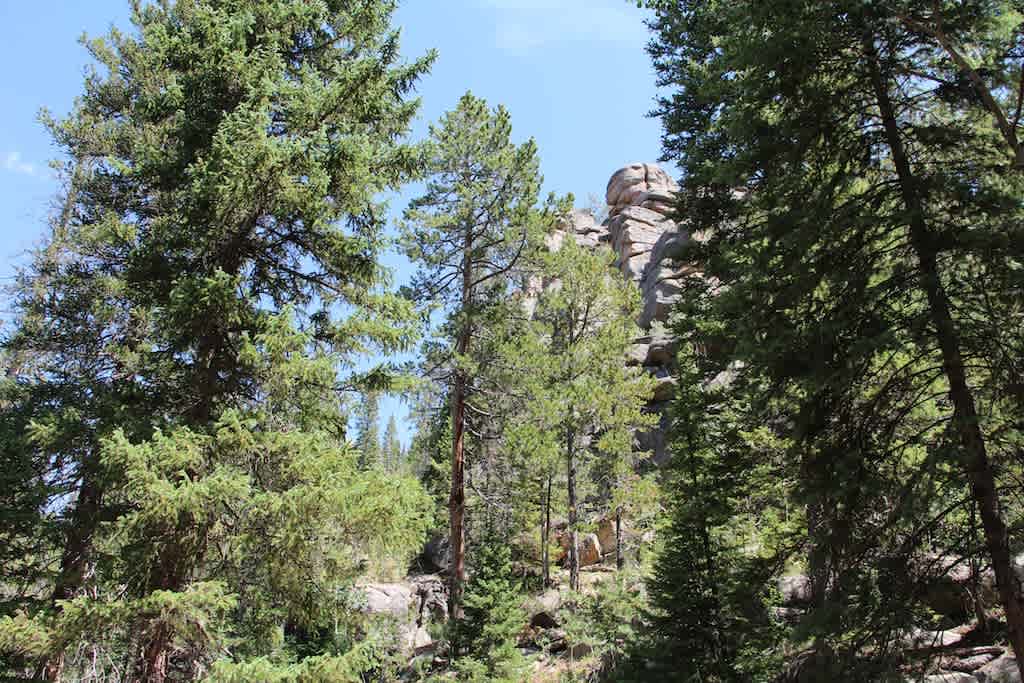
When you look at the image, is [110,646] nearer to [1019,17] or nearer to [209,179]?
[209,179]

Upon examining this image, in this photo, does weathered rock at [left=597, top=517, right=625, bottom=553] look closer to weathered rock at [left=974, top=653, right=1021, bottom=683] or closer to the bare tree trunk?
the bare tree trunk

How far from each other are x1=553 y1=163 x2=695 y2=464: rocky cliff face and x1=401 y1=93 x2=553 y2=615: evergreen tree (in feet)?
47.6

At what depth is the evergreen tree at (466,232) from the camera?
1378 cm

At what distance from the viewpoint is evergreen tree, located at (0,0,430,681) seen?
658 cm

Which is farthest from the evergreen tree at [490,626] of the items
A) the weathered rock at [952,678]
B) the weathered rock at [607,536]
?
the weathered rock at [607,536]

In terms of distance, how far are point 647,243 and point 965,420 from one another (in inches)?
1457

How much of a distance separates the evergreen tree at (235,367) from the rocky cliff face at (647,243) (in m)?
20.8

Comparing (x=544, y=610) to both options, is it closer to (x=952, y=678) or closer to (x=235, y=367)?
(x=952, y=678)

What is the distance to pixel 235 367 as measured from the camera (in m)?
7.97

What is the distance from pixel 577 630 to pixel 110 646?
9.61 metres

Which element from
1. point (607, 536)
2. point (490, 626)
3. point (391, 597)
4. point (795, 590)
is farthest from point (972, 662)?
point (607, 536)

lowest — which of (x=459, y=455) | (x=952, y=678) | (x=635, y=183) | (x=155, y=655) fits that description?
(x=952, y=678)

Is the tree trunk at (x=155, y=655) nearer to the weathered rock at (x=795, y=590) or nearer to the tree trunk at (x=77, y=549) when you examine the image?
the tree trunk at (x=77, y=549)

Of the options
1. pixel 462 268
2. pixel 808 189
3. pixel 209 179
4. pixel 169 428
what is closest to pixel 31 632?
pixel 169 428
